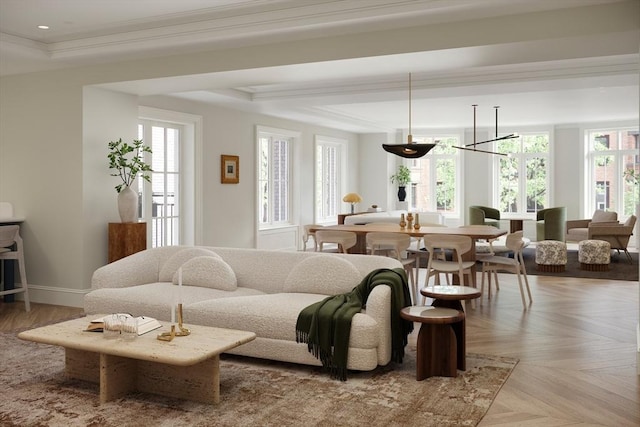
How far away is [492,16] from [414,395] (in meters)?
2.84

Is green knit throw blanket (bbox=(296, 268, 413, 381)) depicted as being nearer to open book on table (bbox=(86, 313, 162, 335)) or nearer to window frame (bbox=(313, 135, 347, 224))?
open book on table (bbox=(86, 313, 162, 335))

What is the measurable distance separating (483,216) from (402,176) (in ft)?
8.81

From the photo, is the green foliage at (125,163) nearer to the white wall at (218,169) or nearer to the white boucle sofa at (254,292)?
the white wall at (218,169)

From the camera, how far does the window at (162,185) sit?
8031mm

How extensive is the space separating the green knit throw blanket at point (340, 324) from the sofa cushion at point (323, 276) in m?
0.25

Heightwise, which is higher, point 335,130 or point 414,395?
point 335,130

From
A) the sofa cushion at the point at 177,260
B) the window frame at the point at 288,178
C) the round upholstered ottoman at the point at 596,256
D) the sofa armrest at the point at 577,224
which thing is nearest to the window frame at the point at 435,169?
the sofa armrest at the point at 577,224

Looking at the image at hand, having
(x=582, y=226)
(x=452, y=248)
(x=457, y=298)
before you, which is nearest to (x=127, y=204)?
(x=452, y=248)

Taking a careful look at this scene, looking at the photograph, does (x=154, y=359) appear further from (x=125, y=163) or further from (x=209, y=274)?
(x=125, y=163)

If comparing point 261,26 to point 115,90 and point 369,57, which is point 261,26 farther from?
point 115,90

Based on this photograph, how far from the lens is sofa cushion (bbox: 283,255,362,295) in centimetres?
478

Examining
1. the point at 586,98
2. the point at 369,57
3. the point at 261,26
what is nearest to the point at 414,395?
the point at 369,57

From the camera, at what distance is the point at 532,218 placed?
558 inches

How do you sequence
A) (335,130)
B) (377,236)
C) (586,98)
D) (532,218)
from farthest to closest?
(532,218) → (335,130) → (586,98) → (377,236)
